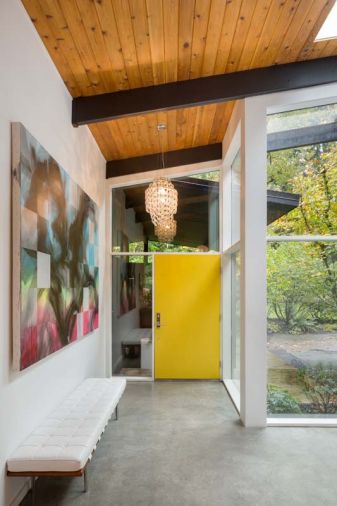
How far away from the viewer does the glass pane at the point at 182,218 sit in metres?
6.20

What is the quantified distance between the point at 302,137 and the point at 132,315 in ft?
11.9

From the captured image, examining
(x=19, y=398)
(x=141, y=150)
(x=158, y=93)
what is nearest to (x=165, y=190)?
(x=141, y=150)

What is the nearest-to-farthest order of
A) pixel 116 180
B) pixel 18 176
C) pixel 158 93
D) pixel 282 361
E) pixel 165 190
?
pixel 18 176
pixel 158 93
pixel 282 361
pixel 165 190
pixel 116 180

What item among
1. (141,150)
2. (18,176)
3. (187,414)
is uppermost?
(141,150)

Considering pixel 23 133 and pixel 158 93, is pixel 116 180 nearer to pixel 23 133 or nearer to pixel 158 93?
pixel 158 93

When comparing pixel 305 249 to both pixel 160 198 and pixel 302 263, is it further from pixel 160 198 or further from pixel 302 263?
pixel 160 198

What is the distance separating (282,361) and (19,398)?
2837 millimetres

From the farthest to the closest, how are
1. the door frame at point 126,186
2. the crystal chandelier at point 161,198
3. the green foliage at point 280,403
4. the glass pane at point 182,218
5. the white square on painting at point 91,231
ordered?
1. the glass pane at point 182,218
2. the door frame at point 126,186
3. the crystal chandelier at point 161,198
4. the white square on painting at point 91,231
5. the green foliage at point 280,403

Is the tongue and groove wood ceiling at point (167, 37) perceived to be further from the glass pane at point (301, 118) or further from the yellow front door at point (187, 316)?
the yellow front door at point (187, 316)

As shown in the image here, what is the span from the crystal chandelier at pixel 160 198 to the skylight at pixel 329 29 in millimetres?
2387

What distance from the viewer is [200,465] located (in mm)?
3213

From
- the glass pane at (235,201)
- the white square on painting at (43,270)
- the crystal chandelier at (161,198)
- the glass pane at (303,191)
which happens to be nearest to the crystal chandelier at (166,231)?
the crystal chandelier at (161,198)

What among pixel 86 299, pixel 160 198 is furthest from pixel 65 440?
pixel 160 198

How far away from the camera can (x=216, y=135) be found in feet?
18.6
